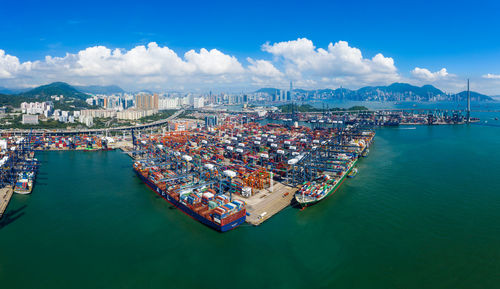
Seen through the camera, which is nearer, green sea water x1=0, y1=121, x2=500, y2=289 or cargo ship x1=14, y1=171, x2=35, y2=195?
green sea water x1=0, y1=121, x2=500, y2=289

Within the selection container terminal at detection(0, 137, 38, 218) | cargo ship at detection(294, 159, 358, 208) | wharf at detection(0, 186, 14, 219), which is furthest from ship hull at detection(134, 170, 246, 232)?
container terminal at detection(0, 137, 38, 218)

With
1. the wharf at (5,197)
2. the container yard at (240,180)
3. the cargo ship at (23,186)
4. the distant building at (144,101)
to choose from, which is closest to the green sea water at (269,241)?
the wharf at (5,197)

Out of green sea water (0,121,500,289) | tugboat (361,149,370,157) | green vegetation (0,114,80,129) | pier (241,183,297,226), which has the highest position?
green vegetation (0,114,80,129)

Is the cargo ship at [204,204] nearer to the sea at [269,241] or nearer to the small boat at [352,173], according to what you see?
the sea at [269,241]

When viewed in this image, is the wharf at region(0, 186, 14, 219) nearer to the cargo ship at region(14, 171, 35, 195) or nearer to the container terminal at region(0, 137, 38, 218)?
the container terminal at region(0, 137, 38, 218)

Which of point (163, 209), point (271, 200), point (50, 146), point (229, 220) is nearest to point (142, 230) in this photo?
point (163, 209)

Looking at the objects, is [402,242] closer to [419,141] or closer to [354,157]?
[354,157]
